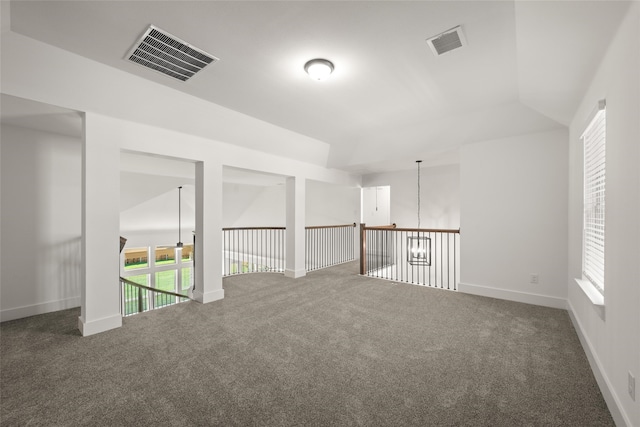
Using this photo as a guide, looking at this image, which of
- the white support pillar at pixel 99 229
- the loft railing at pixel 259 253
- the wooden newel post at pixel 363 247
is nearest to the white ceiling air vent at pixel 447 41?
the white support pillar at pixel 99 229

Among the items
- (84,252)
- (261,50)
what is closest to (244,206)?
(84,252)

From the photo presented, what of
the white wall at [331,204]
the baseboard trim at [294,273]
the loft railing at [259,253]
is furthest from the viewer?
the loft railing at [259,253]

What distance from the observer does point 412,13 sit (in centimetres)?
205

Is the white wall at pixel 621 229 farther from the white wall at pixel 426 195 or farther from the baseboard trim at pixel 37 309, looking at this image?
the baseboard trim at pixel 37 309

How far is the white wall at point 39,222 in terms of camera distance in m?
3.43

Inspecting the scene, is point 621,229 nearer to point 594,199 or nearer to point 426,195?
point 594,199

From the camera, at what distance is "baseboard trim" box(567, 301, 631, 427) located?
1.64m

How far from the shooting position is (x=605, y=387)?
1918 mm

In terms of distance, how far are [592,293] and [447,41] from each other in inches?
100

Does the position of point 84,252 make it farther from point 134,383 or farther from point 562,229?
point 562,229

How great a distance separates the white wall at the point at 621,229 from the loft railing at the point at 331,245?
5.63m

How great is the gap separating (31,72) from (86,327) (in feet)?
8.49

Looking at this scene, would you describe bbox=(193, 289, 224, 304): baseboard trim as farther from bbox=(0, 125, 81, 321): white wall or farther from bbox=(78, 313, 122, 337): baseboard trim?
bbox=(0, 125, 81, 321): white wall

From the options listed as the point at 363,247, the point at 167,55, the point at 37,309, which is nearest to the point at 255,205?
the point at 363,247
